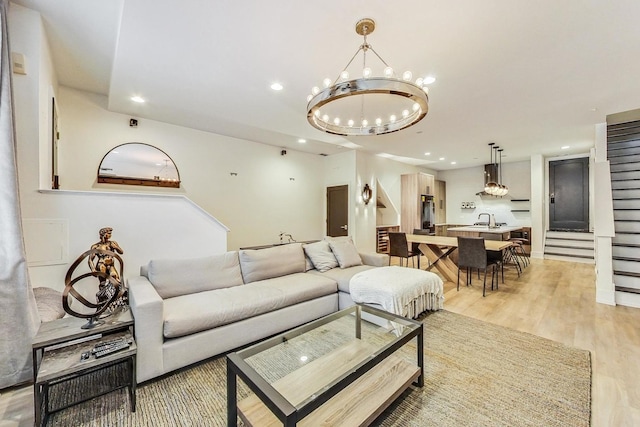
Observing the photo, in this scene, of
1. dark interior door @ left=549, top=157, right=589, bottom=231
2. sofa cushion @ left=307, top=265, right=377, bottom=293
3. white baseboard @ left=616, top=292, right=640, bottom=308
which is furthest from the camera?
dark interior door @ left=549, top=157, right=589, bottom=231

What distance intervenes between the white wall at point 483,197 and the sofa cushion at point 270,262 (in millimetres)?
7622

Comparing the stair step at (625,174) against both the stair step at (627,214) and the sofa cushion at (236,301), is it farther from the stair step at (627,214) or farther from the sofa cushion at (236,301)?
the sofa cushion at (236,301)

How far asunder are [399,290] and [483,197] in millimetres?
7468

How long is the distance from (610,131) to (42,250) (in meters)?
7.82

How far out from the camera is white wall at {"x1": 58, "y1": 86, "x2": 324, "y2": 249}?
12.2 ft

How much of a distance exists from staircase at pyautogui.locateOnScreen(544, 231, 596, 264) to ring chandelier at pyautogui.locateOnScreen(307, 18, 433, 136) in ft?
20.9

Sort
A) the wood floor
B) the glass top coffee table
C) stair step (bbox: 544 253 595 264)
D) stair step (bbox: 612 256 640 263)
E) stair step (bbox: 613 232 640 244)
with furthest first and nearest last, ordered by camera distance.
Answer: stair step (bbox: 544 253 595 264) → stair step (bbox: 613 232 640 244) → stair step (bbox: 612 256 640 263) → the wood floor → the glass top coffee table

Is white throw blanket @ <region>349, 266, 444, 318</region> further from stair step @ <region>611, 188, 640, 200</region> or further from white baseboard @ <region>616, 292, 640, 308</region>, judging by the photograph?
stair step @ <region>611, 188, 640, 200</region>

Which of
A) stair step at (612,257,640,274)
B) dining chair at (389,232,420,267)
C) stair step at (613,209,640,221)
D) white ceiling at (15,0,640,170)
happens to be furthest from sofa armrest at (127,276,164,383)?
stair step at (613,209,640,221)

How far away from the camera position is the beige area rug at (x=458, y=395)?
1.66 metres

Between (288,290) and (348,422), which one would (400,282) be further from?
(348,422)

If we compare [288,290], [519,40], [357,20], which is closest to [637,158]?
[519,40]

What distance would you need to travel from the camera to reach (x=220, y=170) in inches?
204

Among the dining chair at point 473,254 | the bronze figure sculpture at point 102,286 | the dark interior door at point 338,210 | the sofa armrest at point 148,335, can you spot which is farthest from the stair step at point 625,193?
the bronze figure sculpture at point 102,286
